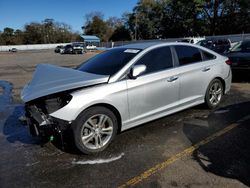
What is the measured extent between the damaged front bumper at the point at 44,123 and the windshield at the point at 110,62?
119 cm

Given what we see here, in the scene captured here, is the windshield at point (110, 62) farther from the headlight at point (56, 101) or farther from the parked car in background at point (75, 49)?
the parked car in background at point (75, 49)

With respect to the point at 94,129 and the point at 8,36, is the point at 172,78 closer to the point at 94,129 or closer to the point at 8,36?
the point at 94,129

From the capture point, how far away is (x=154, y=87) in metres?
4.71

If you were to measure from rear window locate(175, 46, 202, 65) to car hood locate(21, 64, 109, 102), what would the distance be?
1.80 metres

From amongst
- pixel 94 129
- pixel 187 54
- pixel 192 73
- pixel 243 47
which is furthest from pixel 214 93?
pixel 243 47

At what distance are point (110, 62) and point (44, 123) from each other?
68.0 inches

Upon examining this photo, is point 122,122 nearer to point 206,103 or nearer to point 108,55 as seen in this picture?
point 108,55

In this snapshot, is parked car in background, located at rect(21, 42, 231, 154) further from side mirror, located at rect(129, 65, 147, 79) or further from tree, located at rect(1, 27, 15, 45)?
tree, located at rect(1, 27, 15, 45)

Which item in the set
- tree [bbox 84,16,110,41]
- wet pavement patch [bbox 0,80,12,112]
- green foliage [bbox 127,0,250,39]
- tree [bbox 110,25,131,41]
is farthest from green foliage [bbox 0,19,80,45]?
wet pavement patch [bbox 0,80,12,112]

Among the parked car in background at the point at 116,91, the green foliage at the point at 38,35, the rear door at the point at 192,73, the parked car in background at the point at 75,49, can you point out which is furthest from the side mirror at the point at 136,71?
the green foliage at the point at 38,35

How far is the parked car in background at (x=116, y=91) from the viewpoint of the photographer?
12.9 feet

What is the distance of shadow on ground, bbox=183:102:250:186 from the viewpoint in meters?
3.50

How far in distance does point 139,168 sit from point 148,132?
1328mm

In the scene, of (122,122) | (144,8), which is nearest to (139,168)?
(122,122)
